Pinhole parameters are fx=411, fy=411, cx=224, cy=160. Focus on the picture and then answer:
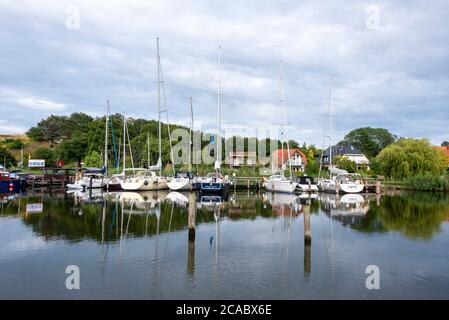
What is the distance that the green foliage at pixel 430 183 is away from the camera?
5306 cm

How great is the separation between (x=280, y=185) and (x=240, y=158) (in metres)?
42.1

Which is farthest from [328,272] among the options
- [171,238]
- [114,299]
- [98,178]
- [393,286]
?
[98,178]

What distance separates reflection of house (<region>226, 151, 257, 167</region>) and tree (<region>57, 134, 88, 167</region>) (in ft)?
98.0

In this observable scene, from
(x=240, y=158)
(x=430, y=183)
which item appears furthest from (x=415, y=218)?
(x=240, y=158)

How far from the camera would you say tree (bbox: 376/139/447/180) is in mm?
56938

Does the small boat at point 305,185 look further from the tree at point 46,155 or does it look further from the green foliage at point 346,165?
the tree at point 46,155

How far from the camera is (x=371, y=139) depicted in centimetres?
11319

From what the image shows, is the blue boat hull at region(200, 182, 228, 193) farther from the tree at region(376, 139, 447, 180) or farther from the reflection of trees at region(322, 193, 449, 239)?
the tree at region(376, 139, 447, 180)

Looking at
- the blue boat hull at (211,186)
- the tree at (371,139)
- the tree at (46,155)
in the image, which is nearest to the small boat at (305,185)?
the blue boat hull at (211,186)

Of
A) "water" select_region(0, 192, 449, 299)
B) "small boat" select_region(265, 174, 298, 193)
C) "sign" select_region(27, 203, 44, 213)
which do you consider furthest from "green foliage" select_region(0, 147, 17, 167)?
"water" select_region(0, 192, 449, 299)

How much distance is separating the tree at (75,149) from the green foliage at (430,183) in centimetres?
6178

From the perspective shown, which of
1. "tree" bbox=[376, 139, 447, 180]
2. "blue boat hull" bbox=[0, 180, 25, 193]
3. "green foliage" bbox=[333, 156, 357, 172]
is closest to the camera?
"blue boat hull" bbox=[0, 180, 25, 193]
